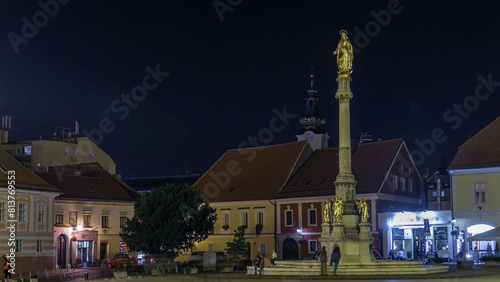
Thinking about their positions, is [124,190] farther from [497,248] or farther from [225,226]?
[497,248]

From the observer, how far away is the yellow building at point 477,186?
57.3 metres

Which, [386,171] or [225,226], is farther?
[225,226]

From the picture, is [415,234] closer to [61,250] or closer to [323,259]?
[323,259]

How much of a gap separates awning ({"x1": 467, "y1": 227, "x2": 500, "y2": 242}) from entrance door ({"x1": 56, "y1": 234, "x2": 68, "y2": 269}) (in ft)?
112

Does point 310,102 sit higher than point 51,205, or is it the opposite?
point 310,102

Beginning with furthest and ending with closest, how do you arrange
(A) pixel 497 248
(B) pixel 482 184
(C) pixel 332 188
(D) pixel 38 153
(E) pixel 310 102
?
(E) pixel 310 102 → (D) pixel 38 153 → (C) pixel 332 188 → (B) pixel 482 184 → (A) pixel 497 248

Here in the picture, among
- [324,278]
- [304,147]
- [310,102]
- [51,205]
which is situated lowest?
[324,278]

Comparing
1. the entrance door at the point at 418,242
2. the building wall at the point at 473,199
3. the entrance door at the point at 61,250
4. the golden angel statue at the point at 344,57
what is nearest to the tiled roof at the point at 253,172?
the entrance door at the point at 61,250

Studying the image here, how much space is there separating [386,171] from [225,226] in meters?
17.4

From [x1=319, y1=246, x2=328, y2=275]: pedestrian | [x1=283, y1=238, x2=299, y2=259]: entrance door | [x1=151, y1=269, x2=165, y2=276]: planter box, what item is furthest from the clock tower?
[x1=319, y1=246, x2=328, y2=275]: pedestrian

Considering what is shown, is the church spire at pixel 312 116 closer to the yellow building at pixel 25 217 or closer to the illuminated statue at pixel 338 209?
the yellow building at pixel 25 217

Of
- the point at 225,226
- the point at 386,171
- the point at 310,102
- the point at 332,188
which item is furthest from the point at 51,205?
the point at 310,102

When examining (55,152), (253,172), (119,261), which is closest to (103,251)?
(119,261)

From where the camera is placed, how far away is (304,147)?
7656cm
